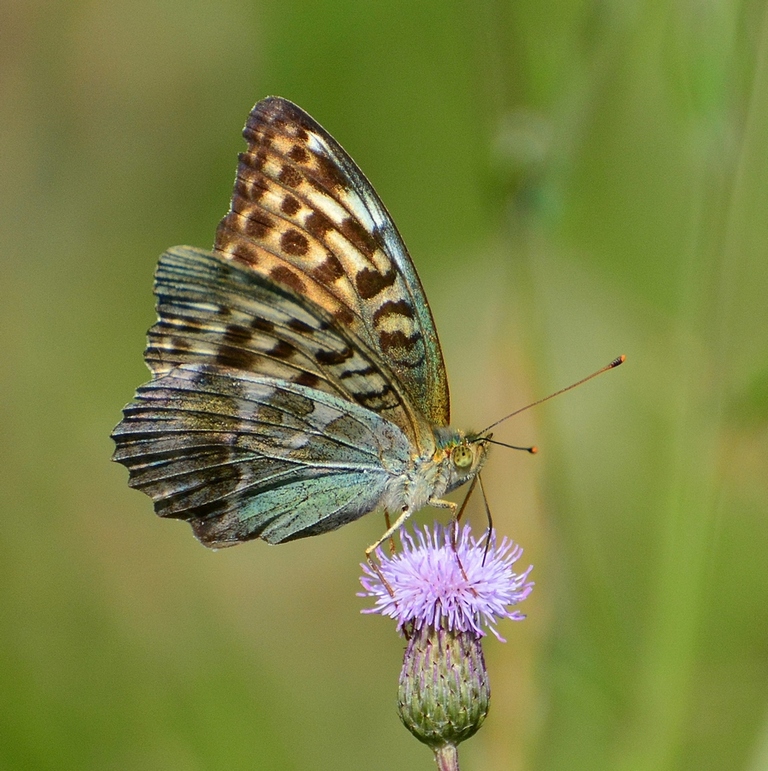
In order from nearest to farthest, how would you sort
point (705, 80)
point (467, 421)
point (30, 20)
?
point (705, 80), point (467, 421), point (30, 20)

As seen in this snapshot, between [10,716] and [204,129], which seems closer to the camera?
[10,716]

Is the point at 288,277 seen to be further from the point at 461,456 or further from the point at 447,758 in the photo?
the point at 447,758

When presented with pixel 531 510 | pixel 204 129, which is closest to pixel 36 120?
pixel 204 129

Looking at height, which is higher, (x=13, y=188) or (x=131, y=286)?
(x=13, y=188)

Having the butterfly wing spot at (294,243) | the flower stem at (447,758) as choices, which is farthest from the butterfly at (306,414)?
the flower stem at (447,758)

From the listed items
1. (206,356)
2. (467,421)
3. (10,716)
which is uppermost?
(206,356)

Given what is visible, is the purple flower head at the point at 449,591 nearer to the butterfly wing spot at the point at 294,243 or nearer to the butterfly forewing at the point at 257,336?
the butterfly forewing at the point at 257,336

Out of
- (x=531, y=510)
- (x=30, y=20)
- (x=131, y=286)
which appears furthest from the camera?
(x=131, y=286)

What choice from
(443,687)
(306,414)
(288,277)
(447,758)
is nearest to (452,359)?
(288,277)

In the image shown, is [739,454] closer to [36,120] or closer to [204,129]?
[204,129]
